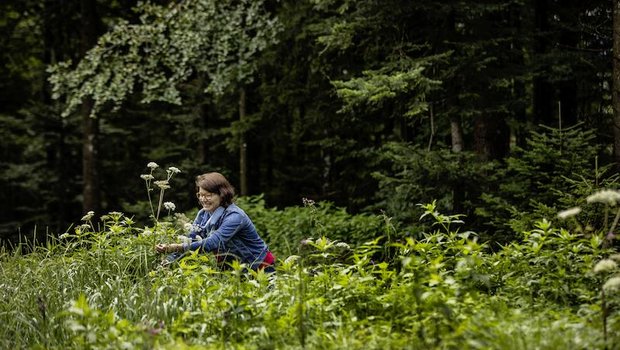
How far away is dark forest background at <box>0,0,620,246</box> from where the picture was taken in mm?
7832

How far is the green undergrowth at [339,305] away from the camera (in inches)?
127

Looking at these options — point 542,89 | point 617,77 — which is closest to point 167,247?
point 617,77

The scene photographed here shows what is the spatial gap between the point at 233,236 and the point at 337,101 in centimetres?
686

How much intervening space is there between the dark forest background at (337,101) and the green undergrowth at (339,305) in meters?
1.50

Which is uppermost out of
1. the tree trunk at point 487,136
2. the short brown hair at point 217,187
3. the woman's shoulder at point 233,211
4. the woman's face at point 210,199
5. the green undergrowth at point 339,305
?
the tree trunk at point 487,136

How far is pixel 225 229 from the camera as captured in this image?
5453 mm

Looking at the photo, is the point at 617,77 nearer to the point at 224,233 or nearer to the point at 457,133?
the point at 457,133

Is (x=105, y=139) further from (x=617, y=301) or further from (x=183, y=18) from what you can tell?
(x=617, y=301)

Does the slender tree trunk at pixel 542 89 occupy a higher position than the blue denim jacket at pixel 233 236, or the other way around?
the slender tree trunk at pixel 542 89

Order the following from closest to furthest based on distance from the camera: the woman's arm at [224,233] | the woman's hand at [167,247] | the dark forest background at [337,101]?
the woman's hand at [167,247], the woman's arm at [224,233], the dark forest background at [337,101]

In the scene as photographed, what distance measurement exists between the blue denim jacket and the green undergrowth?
57 cm

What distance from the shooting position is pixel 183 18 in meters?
11.5

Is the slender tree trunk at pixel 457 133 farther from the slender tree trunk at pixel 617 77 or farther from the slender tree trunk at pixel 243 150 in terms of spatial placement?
the slender tree trunk at pixel 243 150

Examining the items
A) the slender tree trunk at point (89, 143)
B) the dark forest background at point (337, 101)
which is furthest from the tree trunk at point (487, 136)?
the slender tree trunk at point (89, 143)
